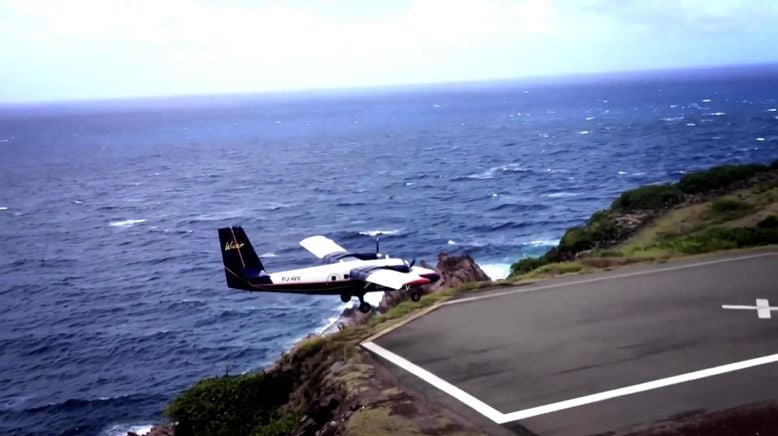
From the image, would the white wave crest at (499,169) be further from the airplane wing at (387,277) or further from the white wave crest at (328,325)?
the airplane wing at (387,277)

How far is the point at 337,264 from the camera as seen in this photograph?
28734mm

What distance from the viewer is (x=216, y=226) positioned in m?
83.3

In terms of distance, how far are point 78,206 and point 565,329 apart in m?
98.7

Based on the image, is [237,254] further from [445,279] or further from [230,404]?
[445,279]

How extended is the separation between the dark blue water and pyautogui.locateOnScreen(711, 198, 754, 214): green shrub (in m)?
16.9

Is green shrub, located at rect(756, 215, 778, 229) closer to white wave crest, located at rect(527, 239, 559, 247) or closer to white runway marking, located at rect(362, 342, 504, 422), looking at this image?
white runway marking, located at rect(362, 342, 504, 422)

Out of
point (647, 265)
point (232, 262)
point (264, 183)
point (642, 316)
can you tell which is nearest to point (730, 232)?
point (647, 265)

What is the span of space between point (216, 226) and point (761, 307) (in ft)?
231

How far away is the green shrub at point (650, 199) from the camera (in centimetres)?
5984

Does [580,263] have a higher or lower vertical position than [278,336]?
higher

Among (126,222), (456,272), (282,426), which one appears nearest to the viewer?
(282,426)

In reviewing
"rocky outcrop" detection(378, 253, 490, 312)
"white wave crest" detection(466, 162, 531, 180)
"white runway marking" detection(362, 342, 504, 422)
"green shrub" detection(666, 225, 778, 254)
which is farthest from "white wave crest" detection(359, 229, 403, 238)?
"white runway marking" detection(362, 342, 504, 422)

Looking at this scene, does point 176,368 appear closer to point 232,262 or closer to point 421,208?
point 232,262

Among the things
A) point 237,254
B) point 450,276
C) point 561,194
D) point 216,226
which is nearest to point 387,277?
point 237,254
